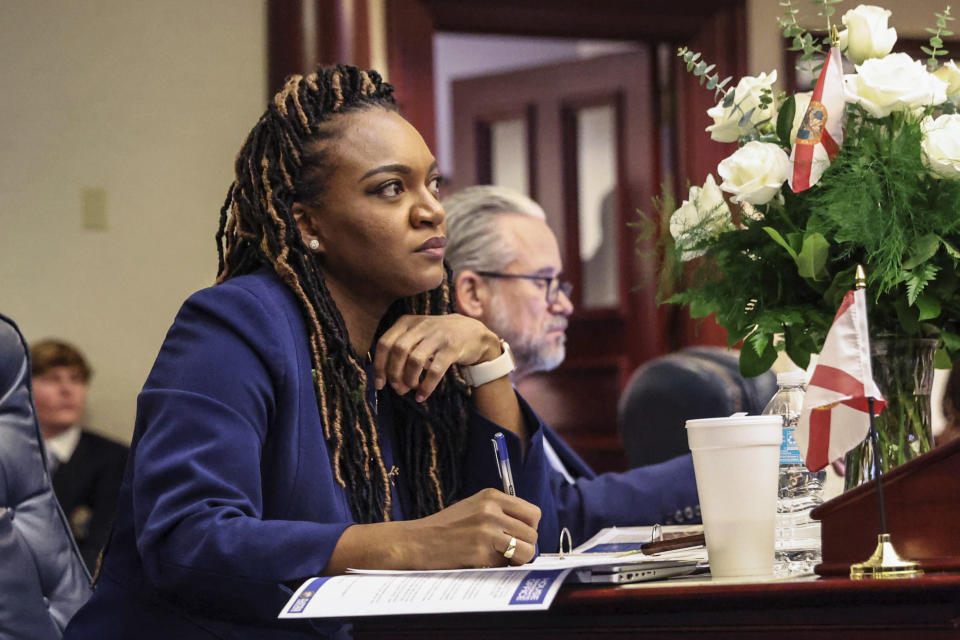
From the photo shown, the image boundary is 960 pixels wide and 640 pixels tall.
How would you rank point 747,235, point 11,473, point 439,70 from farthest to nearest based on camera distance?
point 439,70 < point 11,473 < point 747,235

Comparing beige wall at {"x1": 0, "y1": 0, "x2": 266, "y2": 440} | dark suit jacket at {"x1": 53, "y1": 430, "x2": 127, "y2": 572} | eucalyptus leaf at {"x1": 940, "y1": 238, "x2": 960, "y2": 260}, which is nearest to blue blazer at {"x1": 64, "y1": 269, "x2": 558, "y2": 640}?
eucalyptus leaf at {"x1": 940, "y1": 238, "x2": 960, "y2": 260}

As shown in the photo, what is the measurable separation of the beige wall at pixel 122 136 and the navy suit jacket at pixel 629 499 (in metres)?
2.22

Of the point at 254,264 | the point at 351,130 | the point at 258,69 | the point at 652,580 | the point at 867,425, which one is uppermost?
the point at 258,69

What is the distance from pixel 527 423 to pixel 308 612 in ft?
2.51

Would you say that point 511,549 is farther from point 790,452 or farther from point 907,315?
point 907,315

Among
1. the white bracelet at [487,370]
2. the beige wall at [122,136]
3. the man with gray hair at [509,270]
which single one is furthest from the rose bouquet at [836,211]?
the beige wall at [122,136]

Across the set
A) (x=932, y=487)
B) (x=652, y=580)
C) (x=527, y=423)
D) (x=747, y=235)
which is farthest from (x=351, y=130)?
(x=932, y=487)

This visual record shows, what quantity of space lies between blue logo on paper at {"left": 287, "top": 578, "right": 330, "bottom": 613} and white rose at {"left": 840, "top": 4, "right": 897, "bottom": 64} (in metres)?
0.83

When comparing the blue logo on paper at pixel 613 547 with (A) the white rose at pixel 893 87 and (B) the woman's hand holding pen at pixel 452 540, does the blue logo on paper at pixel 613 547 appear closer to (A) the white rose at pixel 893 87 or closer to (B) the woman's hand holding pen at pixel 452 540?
(B) the woman's hand holding pen at pixel 452 540

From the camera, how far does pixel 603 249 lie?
450 centimetres

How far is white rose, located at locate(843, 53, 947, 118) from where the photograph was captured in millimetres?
1248

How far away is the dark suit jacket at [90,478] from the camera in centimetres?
400

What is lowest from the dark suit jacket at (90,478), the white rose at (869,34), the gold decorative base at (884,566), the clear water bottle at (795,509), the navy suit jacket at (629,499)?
the dark suit jacket at (90,478)

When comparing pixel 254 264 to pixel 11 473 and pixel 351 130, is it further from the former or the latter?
pixel 11 473
